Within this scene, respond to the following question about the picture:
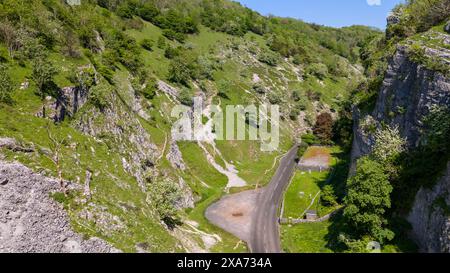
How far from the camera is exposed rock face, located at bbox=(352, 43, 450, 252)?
129ft

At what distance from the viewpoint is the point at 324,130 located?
10831 cm

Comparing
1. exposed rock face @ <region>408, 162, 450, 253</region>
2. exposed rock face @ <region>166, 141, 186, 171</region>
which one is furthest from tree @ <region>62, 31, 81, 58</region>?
exposed rock face @ <region>408, 162, 450, 253</region>

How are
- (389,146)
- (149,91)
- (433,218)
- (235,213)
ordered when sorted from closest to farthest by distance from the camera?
(433,218) < (389,146) < (235,213) < (149,91)

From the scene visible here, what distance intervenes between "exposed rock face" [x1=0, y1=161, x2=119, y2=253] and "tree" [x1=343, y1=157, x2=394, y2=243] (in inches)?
1199

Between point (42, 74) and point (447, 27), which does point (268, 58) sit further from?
point (42, 74)

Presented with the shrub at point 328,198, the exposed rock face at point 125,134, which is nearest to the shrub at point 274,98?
the exposed rock face at point 125,134

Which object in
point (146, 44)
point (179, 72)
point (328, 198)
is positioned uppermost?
point (146, 44)

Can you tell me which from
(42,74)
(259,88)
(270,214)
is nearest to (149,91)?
(42,74)

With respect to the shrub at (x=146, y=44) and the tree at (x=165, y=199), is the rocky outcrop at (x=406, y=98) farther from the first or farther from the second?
the shrub at (x=146, y=44)

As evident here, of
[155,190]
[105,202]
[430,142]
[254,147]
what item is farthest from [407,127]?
[254,147]

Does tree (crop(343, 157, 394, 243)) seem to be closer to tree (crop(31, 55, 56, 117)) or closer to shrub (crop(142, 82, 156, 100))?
tree (crop(31, 55, 56, 117))

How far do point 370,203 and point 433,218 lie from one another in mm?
7901
